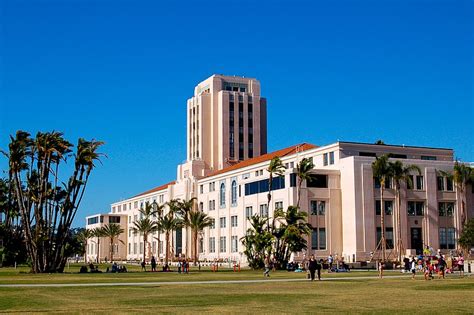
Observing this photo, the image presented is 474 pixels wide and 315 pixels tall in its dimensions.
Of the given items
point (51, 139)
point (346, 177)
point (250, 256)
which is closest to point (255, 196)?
point (346, 177)

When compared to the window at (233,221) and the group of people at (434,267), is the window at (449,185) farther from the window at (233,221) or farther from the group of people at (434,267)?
the window at (233,221)

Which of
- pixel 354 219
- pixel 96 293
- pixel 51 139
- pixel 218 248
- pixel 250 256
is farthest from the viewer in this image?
pixel 218 248

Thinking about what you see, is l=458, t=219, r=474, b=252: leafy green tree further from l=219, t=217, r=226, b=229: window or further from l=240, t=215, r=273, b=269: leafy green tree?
l=219, t=217, r=226, b=229: window

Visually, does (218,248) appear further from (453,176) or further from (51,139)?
(51,139)

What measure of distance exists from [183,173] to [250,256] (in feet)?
216

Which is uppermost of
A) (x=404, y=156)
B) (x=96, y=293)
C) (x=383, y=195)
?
(x=404, y=156)

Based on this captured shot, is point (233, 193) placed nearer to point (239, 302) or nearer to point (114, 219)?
point (114, 219)

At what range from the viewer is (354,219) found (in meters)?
83.7

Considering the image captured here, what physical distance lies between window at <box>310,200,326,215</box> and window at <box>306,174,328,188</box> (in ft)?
6.74

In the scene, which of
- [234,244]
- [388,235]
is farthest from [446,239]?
[234,244]

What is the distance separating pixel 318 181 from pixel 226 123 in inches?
2283

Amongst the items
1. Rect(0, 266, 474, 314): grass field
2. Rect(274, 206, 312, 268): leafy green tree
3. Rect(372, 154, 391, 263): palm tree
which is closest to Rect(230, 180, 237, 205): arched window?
Rect(372, 154, 391, 263): palm tree

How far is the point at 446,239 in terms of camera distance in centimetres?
8788

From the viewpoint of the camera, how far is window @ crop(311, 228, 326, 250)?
279 feet
